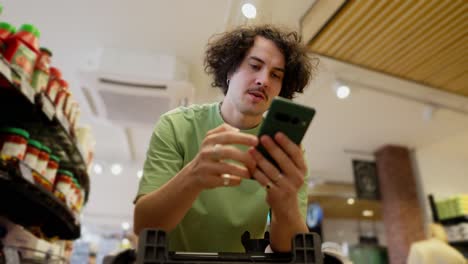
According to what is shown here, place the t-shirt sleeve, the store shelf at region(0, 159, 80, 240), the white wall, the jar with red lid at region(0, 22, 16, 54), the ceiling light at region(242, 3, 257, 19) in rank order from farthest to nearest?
the white wall, the ceiling light at region(242, 3, 257, 19), the jar with red lid at region(0, 22, 16, 54), the store shelf at region(0, 159, 80, 240), the t-shirt sleeve

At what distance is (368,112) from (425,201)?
2063 millimetres

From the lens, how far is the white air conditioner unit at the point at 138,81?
3551mm

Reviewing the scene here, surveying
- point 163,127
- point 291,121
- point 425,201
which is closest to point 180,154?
point 163,127

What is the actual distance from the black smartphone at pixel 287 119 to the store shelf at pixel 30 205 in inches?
39.8

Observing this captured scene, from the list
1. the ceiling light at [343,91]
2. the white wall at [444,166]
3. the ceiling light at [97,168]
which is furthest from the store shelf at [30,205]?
the white wall at [444,166]

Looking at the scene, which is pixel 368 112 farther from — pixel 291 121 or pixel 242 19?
pixel 291 121

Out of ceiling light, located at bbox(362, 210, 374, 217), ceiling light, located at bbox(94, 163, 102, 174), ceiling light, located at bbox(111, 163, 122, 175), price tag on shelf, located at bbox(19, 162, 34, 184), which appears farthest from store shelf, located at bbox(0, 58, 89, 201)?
ceiling light, located at bbox(362, 210, 374, 217)

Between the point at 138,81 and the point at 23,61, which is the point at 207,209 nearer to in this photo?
the point at 23,61

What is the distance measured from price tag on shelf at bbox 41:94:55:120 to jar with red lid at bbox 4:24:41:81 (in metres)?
0.10

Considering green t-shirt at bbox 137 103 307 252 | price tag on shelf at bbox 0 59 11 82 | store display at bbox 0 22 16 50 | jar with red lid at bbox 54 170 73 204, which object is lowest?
green t-shirt at bbox 137 103 307 252

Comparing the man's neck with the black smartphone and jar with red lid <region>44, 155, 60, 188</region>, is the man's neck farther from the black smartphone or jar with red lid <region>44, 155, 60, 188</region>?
jar with red lid <region>44, 155, 60, 188</region>

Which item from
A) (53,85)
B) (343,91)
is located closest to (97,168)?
(343,91)

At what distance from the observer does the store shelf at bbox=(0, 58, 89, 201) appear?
4.19 ft

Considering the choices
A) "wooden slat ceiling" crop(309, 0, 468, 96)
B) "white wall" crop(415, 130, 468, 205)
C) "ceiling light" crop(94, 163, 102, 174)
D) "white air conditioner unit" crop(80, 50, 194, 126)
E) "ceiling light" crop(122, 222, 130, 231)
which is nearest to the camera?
"wooden slat ceiling" crop(309, 0, 468, 96)
